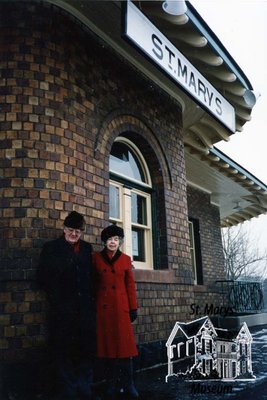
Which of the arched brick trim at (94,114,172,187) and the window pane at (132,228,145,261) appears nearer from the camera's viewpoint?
the arched brick trim at (94,114,172,187)

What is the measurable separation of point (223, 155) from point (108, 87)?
4467 millimetres

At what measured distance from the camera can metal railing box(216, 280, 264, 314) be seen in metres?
11.1

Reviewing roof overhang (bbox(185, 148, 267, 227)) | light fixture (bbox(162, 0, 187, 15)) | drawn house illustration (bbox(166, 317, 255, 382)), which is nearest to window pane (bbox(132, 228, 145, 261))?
drawn house illustration (bbox(166, 317, 255, 382))

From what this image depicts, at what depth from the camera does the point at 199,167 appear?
954 centimetres

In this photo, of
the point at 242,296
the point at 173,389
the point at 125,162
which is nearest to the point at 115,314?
the point at 173,389

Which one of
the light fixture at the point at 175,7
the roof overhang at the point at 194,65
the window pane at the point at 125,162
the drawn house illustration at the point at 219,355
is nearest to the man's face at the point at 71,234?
the drawn house illustration at the point at 219,355

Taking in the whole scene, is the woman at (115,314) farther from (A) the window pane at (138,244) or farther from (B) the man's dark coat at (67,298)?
(A) the window pane at (138,244)

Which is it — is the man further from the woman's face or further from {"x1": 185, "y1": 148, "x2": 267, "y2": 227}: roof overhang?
{"x1": 185, "y1": 148, "x2": 267, "y2": 227}: roof overhang

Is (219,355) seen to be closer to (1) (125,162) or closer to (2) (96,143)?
(2) (96,143)

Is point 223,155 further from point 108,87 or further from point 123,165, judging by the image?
point 108,87

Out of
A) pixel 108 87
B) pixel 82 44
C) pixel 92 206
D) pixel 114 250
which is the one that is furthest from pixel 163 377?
pixel 82 44

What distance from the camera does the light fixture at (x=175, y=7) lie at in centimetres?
418

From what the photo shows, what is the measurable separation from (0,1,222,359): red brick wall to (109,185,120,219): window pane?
487 mm

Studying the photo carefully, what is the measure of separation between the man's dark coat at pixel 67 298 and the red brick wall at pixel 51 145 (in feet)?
0.99
